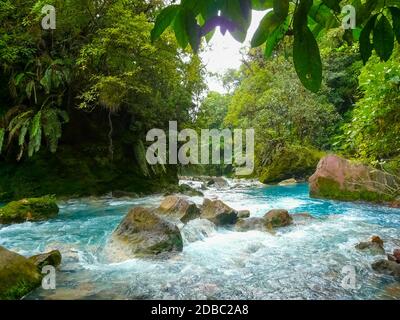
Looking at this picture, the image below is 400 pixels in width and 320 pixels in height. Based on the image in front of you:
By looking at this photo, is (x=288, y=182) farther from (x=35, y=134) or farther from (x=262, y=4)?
(x=262, y=4)

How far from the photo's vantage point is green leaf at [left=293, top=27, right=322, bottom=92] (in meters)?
0.92

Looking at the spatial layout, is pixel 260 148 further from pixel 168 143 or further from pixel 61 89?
pixel 61 89

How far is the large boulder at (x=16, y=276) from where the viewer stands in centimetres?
409

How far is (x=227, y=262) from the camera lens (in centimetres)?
552

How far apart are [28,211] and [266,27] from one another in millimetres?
9273

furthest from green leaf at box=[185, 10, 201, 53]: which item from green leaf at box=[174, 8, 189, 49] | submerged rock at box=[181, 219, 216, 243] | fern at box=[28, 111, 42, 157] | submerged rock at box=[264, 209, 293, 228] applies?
fern at box=[28, 111, 42, 157]

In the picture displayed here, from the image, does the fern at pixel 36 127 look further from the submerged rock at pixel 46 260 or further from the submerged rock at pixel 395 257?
the submerged rock at pixel 395 257

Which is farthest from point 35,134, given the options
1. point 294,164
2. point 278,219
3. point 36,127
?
point 294,164

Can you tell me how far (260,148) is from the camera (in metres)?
22.5

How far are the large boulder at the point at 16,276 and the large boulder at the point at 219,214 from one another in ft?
14.2

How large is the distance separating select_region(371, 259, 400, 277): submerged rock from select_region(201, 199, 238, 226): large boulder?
3.72 meters

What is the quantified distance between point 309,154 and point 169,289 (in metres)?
17.1

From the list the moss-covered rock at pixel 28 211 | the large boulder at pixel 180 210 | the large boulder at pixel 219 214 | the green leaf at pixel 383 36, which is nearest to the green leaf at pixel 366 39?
the green leaf at pixel 383 36
